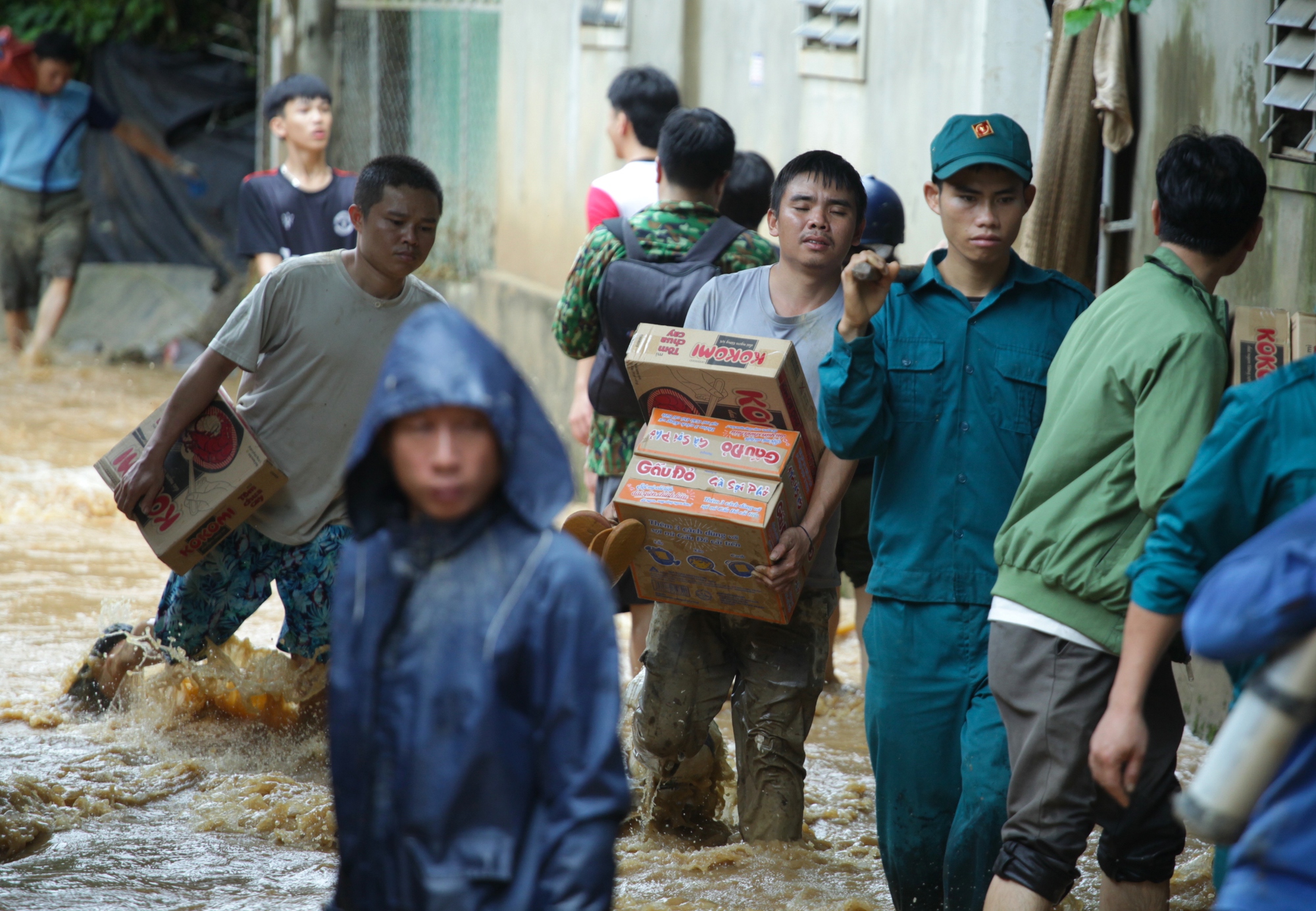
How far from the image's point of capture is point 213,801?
4.78 meters

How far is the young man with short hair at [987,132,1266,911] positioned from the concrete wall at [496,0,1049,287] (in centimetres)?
318

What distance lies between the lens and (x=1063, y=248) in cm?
585

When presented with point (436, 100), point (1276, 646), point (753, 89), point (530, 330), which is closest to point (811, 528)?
point (1276, 646)

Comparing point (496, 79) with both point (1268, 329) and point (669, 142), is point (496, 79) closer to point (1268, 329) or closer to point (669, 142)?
point (669, 142)

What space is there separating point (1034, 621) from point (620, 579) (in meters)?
2.19

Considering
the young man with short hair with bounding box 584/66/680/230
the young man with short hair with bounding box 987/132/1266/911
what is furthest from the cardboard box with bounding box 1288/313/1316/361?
the young man with short hair with bounding box 584/66/680/230

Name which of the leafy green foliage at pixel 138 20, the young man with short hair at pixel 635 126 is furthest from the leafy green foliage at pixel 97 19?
the young man with short hair at pixel 635 126

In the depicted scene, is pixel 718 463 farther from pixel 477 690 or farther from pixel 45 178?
pixel 45 178

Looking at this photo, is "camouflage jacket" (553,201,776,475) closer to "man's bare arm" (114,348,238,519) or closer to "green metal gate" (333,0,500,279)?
"man's bare arm" (114,348,238,519)

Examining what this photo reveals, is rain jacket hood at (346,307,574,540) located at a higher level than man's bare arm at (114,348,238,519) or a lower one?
higher

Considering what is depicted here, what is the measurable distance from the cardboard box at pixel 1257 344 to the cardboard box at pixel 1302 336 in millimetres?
15

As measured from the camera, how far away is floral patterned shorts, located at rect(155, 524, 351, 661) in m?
4.83

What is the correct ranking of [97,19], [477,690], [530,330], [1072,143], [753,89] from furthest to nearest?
1. [97,19]
2. [530,330]
3. [753,89]
4. [1072,143]
5. [477,690]

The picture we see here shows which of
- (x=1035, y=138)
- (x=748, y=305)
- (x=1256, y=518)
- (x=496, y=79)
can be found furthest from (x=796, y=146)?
(x=1256, y=518)
